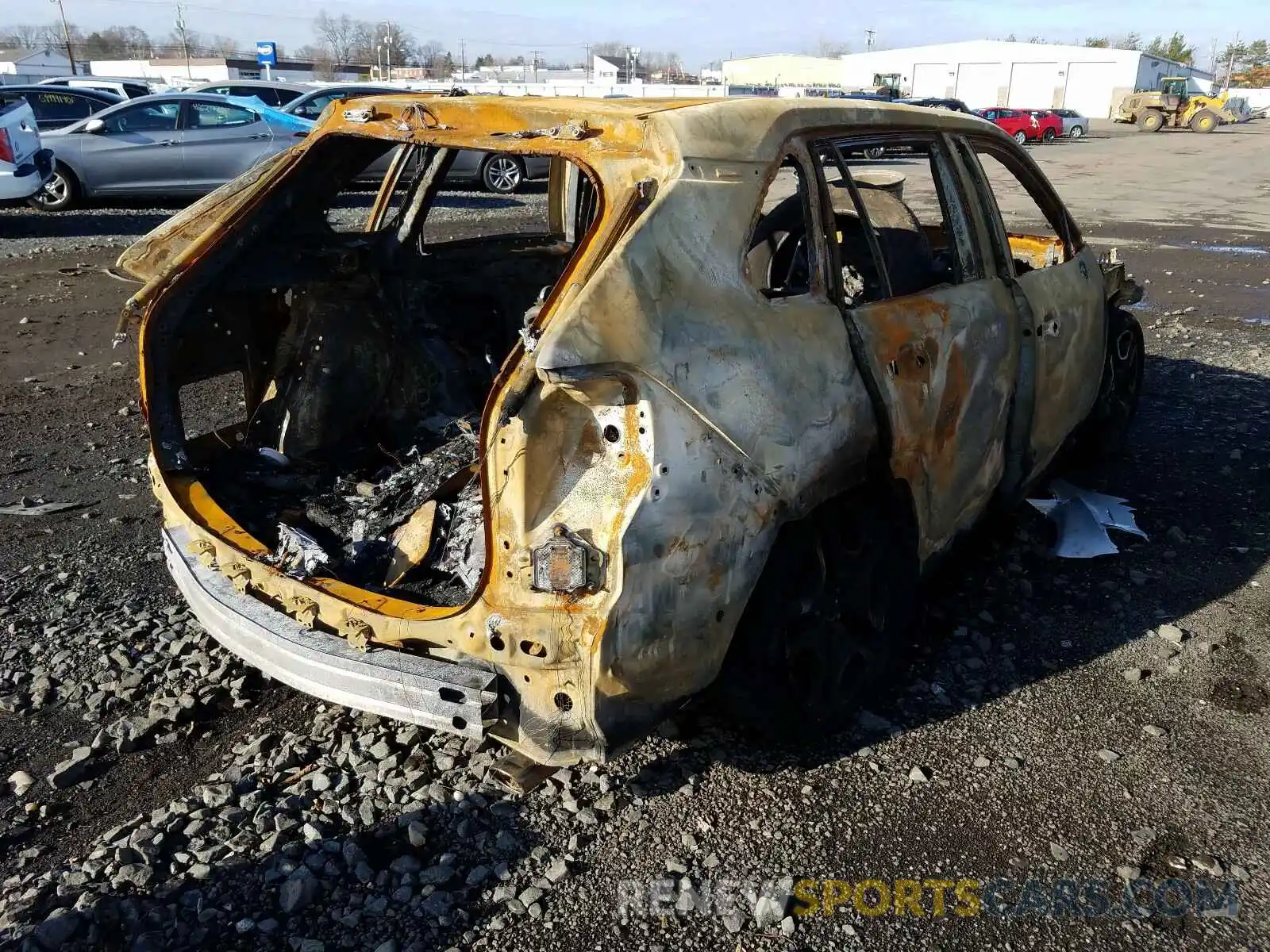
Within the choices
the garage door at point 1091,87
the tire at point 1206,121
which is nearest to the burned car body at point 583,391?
the tire at point 1206,121

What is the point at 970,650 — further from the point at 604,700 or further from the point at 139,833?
the point at 139,833

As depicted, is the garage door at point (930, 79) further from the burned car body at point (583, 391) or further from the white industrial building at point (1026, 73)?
the burned car body at point (583, 391)

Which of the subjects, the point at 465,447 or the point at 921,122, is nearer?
the point at 921,122

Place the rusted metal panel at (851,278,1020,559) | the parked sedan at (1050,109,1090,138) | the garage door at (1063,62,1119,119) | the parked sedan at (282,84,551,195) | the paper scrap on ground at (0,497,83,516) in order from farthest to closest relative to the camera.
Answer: the garage door at (1063,62,1119,119) → the parked sedan at (1050,109,1090,138) → the parked sedan at (282,84,551,195) → the paper scrap on ground at (0,497,83,516) → the rusted metal panel at (851,278,1020,559)

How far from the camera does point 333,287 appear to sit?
3.88 meters

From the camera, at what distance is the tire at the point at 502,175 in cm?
1538

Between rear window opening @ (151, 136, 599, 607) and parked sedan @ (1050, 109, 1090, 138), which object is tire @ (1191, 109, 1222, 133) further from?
rear window opening @ (151, 136, 599, 607)

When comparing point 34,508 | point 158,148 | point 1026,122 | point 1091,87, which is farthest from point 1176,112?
point 34,508

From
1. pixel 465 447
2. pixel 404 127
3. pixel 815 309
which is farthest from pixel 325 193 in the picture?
pixel 815 309

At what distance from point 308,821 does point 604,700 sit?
938 millimetres

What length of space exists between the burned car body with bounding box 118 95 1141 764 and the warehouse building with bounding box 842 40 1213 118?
67270 millimetres

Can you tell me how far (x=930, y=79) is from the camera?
2822 inches

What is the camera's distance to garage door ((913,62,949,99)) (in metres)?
70.7

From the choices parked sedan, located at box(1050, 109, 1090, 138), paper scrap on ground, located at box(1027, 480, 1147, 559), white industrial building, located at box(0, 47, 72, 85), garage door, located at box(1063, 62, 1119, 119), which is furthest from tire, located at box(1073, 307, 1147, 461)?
garage door, located at box(1063, 62, 1119, 119)
